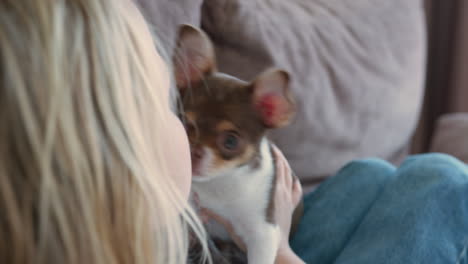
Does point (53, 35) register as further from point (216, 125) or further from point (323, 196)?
point (323, 196)

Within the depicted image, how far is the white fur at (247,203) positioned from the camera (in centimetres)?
92

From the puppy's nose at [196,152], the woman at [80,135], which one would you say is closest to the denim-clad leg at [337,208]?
the puppy's nose at [196,152]

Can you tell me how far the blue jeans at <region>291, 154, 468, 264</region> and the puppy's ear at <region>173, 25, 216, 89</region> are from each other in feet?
1.53

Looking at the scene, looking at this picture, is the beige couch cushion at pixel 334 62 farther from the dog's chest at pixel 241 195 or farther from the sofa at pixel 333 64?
the dog's chest at pixel 241 195

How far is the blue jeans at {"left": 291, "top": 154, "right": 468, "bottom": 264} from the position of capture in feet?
3.22

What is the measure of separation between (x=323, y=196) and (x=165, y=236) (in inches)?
29.5

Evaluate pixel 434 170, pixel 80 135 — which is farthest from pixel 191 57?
pixel 434 170

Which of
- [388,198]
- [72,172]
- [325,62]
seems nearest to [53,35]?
[72,172]

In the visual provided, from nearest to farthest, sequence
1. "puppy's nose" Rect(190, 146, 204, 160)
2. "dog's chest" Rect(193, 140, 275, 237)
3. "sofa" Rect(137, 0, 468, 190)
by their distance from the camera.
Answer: "puppy's nose" Rect(190, 146, 204, 160)
"dog's chest" Rect(193, 140, 275, 237)
"sofa" Rect(137, 0, 468, 190)

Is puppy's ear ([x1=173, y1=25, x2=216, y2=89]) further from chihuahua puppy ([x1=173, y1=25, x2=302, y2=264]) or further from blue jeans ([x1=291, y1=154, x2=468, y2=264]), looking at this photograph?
blue jeans ([x1=291, y1=154, x2=468, y2=264])

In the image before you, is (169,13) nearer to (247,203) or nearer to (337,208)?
(247,203)

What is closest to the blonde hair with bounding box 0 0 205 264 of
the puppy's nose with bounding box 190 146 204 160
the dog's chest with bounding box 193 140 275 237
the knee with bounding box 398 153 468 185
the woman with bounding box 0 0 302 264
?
the woman with bounding box 0 0 302 264

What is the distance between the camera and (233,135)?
829 millimetres

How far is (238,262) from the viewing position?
1030mm
